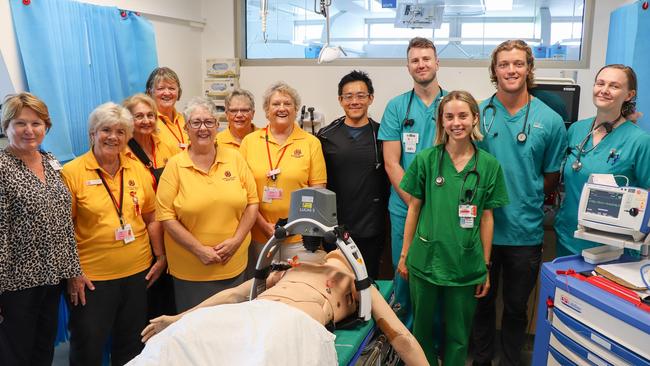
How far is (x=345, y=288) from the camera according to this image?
1.81 metres

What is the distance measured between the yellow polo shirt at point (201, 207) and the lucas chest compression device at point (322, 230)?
0.59 m

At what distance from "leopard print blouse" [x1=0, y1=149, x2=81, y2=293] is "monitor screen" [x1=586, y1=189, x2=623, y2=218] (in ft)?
7.12

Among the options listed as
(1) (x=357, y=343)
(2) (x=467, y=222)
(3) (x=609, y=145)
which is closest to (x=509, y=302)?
(2) (x=467, y=222)

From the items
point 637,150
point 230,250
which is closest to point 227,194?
point 230,250

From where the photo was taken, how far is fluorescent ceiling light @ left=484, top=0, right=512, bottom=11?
3746 mm

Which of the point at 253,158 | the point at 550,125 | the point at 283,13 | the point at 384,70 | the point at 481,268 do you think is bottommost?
the point at 481,268

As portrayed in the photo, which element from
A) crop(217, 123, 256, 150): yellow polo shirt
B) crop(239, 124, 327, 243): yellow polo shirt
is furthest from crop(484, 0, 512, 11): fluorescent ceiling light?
crop(217, 123, 256, 150): yellow polo shirt

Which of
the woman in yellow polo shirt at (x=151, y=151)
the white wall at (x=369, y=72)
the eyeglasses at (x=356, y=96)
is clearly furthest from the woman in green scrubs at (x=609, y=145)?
the woman in yellow polo shirt at (x=151, y=151)

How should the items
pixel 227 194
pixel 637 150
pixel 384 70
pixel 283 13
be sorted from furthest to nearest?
pixel 283 13, pixel 384 70, pixel 227 194, pixel 637 150

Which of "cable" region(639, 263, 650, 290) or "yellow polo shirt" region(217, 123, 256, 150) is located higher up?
"yellow polo shirt" region(217, 123, 256, 150)

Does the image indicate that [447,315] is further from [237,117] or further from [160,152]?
[160,152]

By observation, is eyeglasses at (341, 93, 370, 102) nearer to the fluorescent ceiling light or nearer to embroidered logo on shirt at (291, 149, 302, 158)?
embroidered logo on shirt at (291, 149, 302, 158)

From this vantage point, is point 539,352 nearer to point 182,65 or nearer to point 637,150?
point 637,150

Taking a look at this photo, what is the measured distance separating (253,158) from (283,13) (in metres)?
2.13
